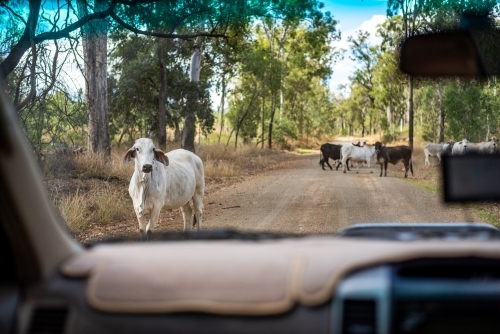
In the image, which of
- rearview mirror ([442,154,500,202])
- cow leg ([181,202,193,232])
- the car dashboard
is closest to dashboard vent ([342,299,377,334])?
the car dashboard

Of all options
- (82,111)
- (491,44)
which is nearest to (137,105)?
(82,111)

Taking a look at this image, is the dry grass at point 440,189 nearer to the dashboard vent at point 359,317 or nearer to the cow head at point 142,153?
the dashboard vent at point 359,317

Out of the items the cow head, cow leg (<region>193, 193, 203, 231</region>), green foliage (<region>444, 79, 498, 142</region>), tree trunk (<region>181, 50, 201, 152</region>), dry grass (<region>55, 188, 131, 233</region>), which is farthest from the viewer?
tree trunk (<region>181, 50, 201, 152</region>)

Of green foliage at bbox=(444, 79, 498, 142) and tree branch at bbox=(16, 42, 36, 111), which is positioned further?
green foliage at bbox=(444, 79, 498, 142)

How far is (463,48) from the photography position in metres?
2.72

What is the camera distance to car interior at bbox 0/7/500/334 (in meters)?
1.97

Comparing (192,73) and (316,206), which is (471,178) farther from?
(192,73)

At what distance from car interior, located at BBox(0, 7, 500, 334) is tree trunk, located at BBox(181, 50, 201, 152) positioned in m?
26.9

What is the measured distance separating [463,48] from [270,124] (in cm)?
4884

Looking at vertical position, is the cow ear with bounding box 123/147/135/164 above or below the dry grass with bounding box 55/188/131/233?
above

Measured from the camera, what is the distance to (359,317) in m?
1.96

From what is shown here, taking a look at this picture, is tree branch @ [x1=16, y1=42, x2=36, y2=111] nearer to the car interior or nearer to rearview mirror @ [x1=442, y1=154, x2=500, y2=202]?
the car interior

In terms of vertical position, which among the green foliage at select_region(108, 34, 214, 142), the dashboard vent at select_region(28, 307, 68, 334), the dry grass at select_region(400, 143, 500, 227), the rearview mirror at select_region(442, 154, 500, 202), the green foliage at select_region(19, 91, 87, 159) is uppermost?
the green foliage at select_region(108, 34, 214, 142)

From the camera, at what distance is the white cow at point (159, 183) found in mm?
10562
